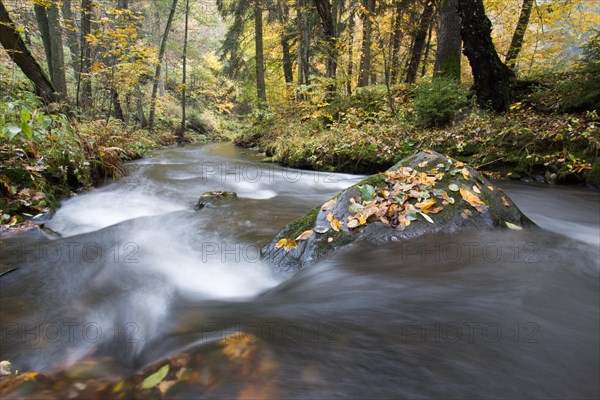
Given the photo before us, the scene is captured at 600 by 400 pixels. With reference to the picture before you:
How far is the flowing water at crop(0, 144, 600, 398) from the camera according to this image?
1.41 meters

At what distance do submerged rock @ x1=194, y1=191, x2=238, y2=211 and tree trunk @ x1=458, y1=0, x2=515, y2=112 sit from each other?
6.19 meters

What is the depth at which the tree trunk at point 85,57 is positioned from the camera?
9.07 meters

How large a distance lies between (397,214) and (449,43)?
26.1ft

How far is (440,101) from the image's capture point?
7941 millimetres

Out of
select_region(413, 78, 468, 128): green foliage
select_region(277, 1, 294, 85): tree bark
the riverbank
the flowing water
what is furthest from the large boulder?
select_region(277, 1, 294, 85): tree bark

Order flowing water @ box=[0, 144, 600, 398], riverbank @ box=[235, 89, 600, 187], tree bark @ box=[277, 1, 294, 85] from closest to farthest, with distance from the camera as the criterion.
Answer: flowing water @ box=[0, 144, 600, 398]
riverbank @ box=[235, 89, 600, 187]
tree bark @ box=[277, 1, 294, 85]

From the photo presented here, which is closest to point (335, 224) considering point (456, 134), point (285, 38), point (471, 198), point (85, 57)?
point (471, 198)

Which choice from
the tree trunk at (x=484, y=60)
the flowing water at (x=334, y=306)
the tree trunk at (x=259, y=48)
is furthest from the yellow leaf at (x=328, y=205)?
the tree trunk at (x=259, y=48)

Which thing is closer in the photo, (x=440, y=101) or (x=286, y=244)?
(x=286, y=244)

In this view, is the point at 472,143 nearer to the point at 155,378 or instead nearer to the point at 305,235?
the point at 305,235

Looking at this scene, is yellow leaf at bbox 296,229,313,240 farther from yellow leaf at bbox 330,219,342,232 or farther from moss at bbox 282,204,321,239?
yellow leaf at bbox 330,219,342,232

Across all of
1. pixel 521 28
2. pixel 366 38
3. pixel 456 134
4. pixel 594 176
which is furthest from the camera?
pixel 366 38

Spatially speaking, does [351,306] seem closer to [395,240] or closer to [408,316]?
[408,316]

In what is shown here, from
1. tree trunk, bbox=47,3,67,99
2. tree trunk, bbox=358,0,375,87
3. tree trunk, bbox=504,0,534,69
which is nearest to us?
tree trunk, bbox=47,3,67,99
